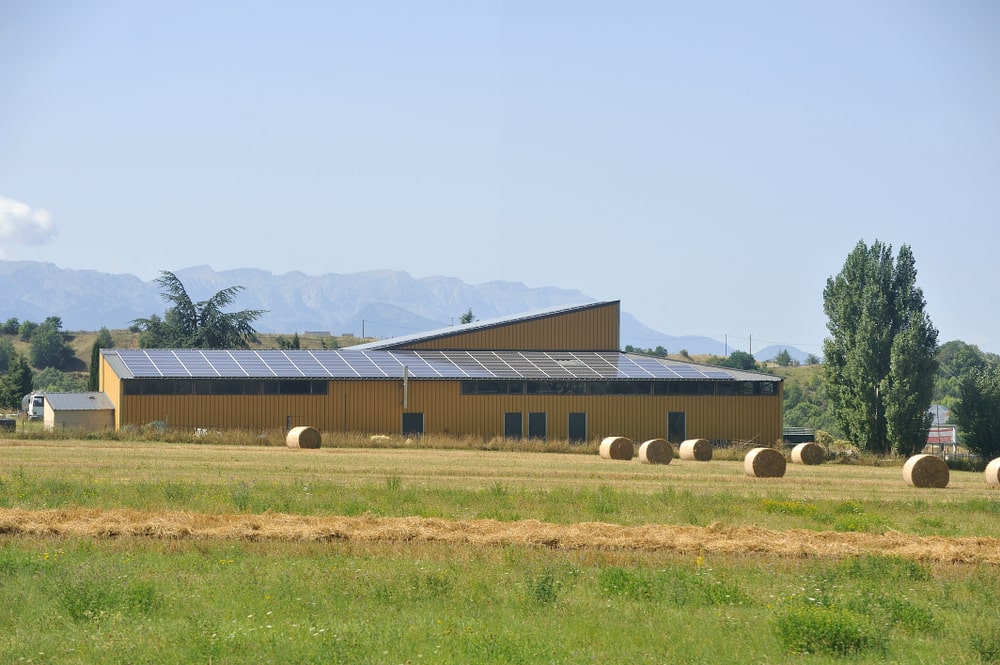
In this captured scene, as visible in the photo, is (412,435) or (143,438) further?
(412,435)

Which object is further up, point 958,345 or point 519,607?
point 958,345

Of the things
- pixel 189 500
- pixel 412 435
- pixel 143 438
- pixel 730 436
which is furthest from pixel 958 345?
pixel 189 500

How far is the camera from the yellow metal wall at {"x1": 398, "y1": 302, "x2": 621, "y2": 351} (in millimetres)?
65438

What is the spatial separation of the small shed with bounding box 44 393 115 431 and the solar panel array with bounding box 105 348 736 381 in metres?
2.35

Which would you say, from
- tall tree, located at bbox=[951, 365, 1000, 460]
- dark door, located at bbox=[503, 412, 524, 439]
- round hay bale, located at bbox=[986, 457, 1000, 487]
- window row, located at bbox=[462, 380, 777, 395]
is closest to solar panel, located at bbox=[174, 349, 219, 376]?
window row, located at bbox=[462, 380, 777, 395]

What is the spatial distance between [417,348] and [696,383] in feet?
49.4

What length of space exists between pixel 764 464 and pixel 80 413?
32568 millimetres

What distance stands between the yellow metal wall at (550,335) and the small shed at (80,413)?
52.6 feet

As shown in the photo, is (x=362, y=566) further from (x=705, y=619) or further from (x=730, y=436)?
(x=730, y=436)

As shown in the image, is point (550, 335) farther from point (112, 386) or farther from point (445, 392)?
point (112, 386)

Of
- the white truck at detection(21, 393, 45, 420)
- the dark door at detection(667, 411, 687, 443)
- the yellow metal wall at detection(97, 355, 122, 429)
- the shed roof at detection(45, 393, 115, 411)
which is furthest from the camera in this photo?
the white truck at detection(21, 393, 45, 420)

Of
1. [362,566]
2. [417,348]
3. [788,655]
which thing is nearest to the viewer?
[788,655]

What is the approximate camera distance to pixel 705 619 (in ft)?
47.3

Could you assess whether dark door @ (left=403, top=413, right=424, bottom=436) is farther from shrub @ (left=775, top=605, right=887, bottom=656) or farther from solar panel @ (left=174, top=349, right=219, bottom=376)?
shrub @ (left=775, top=605, right=887, bottom=656)
